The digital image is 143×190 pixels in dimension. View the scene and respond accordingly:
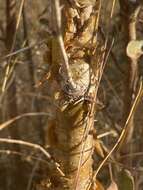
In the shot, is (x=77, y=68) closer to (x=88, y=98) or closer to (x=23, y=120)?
(x=88, y=98)

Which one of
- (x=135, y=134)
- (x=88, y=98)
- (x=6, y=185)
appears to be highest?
(x=88, y=98)

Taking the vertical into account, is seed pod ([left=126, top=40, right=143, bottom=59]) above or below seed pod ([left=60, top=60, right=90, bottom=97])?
above

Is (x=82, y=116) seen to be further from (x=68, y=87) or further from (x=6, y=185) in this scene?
(x=6, y=185)

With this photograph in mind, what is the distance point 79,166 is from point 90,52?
0.45 feet

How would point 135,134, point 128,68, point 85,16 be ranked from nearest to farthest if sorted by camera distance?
point 85,16, point 128,68, point 135,134

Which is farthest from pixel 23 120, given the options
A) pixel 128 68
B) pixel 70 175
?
pixel 70 175

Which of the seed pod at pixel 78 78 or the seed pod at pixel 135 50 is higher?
the seed pod at pixel 135 50

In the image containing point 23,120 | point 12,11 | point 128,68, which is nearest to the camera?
point 128,68

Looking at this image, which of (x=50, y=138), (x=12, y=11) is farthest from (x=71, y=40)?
(x=12, y=11)

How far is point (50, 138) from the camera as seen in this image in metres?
0.65

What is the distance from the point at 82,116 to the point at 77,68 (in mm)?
64

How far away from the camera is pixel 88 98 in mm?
596

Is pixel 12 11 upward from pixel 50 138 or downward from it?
upward

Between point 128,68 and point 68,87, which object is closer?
point 68,87
